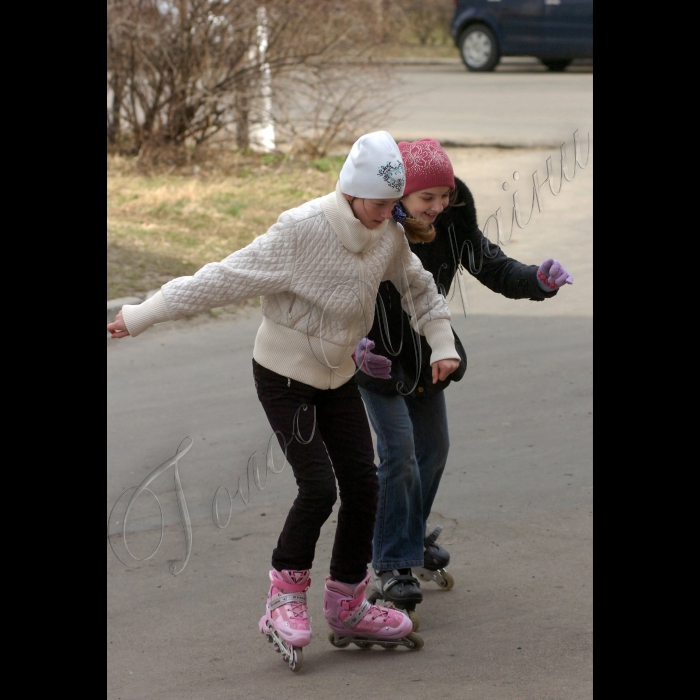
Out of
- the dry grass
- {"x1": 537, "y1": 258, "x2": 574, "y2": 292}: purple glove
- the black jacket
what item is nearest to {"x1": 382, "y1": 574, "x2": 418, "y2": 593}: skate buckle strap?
the black jacket

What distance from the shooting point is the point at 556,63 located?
62.3 ft

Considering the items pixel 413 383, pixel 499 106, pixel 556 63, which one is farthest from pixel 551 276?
pixel 556 63

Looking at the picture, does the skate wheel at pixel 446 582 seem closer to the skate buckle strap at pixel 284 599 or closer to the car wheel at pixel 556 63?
the skate buckle strap at pixel 284 599

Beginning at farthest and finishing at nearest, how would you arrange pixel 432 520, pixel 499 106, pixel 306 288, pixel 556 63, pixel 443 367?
pixel 556 63 → pixel 499 106 → pixel 432 520 → pixel 443 367 → pixel 306 288

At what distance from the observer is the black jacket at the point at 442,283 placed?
364 centimetres

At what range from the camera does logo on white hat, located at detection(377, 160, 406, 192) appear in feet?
10.6

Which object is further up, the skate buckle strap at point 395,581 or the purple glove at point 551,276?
the purple glove at point 551,276

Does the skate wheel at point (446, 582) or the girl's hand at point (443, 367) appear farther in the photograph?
the skate wheel at point (446, 582)

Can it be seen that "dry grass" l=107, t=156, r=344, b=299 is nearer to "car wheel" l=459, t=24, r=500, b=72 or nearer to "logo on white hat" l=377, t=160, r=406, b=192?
"logo on white hat" l=377, t=160, r=406, b=192

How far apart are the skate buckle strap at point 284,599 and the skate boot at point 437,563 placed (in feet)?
2.17

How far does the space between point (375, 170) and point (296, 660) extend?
1504 millimetres

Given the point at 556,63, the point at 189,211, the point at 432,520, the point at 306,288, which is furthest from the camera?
the point at 556,63

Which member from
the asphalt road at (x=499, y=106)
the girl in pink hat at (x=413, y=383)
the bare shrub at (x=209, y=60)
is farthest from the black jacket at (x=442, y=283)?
the asphalt road at (x=499, y=106)

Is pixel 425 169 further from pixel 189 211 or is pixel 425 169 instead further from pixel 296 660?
pixel 189 211
